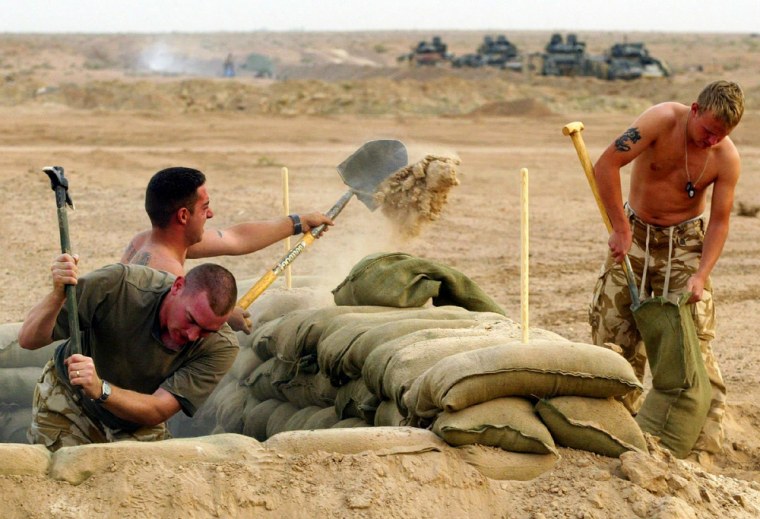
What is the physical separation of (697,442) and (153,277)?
256cm

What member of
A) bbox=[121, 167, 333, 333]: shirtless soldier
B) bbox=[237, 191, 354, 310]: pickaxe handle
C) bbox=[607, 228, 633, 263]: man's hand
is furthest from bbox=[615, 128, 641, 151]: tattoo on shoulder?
bbox=[121, 167, 333, 333]: shirtless soldier

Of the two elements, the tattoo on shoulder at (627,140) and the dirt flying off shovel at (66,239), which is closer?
the dirt flying off shovel at (66,239)

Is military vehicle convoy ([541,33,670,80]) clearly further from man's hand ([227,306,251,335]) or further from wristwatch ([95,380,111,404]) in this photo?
wristwatch ([95,380,111,404])

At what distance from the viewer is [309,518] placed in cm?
365

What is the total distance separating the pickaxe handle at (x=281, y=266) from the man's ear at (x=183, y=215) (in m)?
0.69

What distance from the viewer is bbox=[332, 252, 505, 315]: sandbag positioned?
515 centimetres

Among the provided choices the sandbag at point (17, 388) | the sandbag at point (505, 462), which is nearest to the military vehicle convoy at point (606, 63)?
the sandbag at point (17, 388)

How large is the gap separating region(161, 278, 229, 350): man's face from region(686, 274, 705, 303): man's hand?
7.09ft

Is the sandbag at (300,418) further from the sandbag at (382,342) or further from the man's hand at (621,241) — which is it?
the man's hand at (621,241)

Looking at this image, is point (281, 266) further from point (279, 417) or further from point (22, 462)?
point (22, 462)

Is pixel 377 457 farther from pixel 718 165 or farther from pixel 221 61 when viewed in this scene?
pixel 221 61

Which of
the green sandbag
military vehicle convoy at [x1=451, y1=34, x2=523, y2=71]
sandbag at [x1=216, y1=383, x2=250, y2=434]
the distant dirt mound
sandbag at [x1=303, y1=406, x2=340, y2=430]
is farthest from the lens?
military vehicle convoy at [x1=451, y1=34, x2=523, y2=71]

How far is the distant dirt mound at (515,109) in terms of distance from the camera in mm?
25000

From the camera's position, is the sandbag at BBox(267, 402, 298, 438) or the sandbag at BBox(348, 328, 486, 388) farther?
the sandbag at BBox(267, 402, 298, 438)
